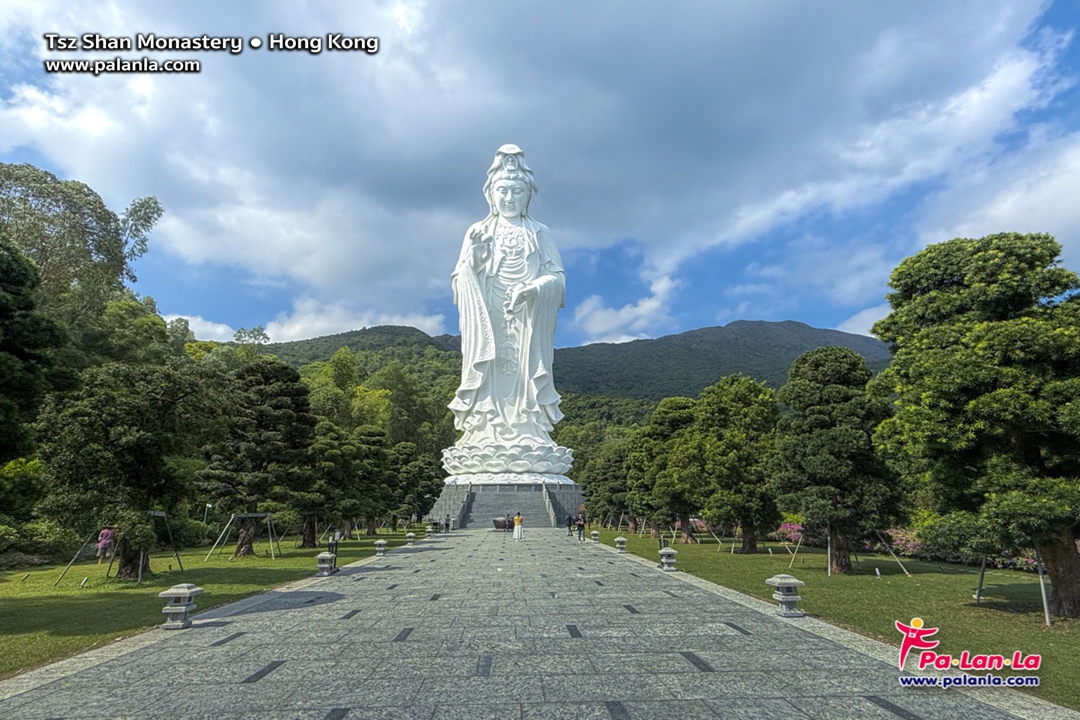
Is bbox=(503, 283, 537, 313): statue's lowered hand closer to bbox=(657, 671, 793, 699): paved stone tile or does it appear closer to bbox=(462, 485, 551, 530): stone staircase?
bbox=(462, 485, 551, 530): stone staircase

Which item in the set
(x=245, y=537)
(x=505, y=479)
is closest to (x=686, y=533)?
(x=505, y=479)

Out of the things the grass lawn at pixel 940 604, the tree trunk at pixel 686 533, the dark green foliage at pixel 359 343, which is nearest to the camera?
the grass lawn at pixel 940 604

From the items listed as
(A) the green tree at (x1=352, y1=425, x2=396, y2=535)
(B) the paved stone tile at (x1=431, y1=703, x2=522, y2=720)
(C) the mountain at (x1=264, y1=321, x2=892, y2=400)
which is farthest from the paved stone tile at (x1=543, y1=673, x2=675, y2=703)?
(C) the mountain at (x1=264, y1=321, x2=892, y2=400)

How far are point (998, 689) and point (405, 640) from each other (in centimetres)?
607

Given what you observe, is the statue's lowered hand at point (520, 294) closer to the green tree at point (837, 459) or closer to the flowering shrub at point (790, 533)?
the flowering shrub at point (790, 533)

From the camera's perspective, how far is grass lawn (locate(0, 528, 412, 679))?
8.10m

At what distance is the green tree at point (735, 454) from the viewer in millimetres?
19750

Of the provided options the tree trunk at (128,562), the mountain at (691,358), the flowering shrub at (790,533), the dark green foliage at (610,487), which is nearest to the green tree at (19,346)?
the tree trunk at (128,562)

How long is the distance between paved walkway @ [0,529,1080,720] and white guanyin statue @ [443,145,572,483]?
26978 mm

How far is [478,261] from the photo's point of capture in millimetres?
38656

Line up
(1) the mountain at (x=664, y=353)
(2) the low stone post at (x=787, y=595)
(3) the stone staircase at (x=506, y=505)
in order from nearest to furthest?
(2) the low stone post at (x=787, y=595) < (3) the stone staircase at (x=506, y=505) < (1) the mountain at (x=664, y=353)

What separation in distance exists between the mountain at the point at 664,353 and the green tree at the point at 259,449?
220 ft

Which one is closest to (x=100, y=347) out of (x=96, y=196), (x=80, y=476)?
(x=96, y=196)

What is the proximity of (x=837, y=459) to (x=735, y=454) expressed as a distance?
5.29 m
